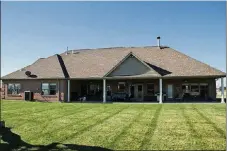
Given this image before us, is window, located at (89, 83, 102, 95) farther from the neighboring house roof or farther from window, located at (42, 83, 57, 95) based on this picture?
window, located at (42, 83, 57, 95)

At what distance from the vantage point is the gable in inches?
1220

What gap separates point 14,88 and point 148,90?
1697 centimetres

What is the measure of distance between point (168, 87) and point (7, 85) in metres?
20.4

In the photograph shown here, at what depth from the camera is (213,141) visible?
32.6ft

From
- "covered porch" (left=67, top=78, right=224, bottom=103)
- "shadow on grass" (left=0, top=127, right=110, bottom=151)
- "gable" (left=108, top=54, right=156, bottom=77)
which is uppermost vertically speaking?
"gable" (left=108, top=54, right=156, bottom=77)

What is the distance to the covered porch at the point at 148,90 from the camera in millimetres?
31984

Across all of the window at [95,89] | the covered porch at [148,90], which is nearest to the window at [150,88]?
the covered porch at [148,90]

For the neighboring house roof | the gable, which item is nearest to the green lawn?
the neighboring house roof

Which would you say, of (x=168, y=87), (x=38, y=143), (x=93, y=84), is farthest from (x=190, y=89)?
(x=38, y=143)

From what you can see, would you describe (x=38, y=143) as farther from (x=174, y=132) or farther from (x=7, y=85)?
(x=7, y=85)

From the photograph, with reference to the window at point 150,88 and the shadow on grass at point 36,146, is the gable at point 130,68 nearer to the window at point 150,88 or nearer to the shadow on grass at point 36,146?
the window at point 150,88

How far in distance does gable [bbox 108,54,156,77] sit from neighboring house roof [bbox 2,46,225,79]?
17.5 inches

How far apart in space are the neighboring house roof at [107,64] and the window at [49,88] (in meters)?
1.09

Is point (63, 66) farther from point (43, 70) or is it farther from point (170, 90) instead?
point (170, 90)
